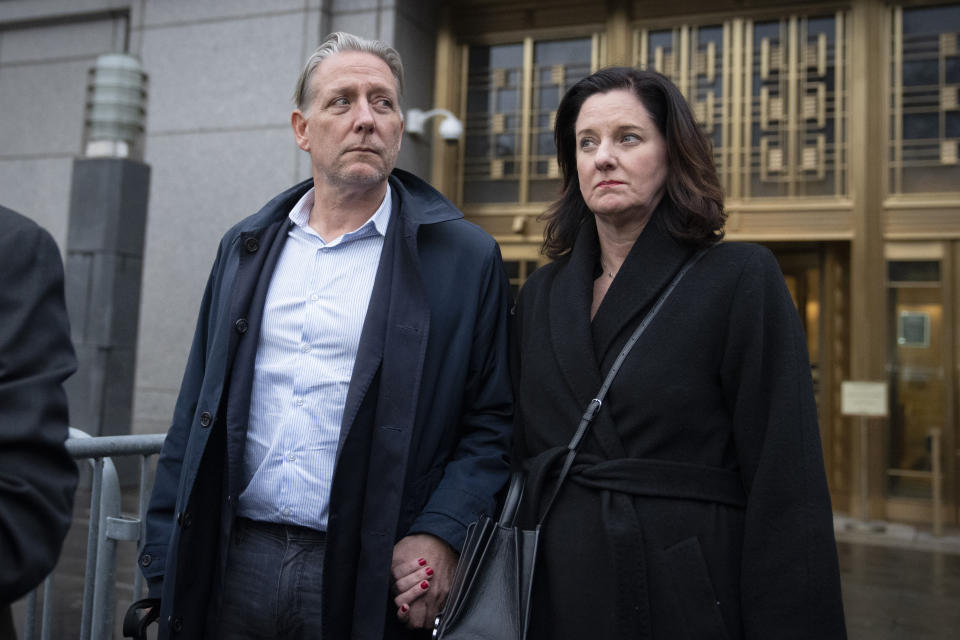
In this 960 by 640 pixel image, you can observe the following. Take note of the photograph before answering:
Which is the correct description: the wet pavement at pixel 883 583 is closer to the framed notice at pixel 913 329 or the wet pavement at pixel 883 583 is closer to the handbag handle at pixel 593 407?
the framed notice at pixel 913 329

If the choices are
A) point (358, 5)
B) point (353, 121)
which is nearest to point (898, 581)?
point (353, 121)

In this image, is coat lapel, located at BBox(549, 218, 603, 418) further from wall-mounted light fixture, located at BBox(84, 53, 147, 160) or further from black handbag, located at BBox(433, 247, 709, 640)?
wall-mounted light fixture, located at BBox(84, 53, 147, 160)

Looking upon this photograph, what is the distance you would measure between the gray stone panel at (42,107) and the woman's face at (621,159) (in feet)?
29.8

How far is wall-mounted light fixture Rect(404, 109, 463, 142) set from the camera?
8.30 m

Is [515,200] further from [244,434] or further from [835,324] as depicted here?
[244,434]

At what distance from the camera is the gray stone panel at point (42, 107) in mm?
9758

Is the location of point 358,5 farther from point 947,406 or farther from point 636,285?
point 636,285

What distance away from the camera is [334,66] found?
2451mm

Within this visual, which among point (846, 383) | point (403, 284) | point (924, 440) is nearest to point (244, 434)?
point (403, 284)

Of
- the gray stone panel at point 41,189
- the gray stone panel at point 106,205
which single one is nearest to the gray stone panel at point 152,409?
the gray stone panel at point 106,205

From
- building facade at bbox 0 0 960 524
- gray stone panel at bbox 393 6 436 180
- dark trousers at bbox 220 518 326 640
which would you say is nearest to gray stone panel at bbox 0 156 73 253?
building facade at bbox 0 0 960 524

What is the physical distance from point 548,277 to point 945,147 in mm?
6653

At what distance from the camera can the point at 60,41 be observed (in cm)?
990

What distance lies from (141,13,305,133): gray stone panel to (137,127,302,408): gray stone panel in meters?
0.20
